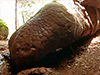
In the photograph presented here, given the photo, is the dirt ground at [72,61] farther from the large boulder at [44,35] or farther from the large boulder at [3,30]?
the large boulder at [3,30]

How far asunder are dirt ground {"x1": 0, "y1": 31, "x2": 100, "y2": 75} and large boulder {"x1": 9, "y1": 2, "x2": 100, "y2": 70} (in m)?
0.35

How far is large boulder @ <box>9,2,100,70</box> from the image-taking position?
1995mm

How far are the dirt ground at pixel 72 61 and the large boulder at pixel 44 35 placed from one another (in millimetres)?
345

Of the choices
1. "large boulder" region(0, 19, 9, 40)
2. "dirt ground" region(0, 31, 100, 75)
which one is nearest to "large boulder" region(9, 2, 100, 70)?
"dirt ground" region(0, 31, 100, 75)

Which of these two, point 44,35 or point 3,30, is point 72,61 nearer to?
point 44,35

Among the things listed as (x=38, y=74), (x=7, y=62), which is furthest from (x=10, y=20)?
(x=38, y=74)

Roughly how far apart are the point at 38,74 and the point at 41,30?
1.07 meters

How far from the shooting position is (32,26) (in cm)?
231

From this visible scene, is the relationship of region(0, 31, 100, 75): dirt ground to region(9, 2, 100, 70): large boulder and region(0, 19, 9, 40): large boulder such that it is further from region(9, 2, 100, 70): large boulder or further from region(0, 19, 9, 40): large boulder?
region(0, 19, 9, 40): large boulder

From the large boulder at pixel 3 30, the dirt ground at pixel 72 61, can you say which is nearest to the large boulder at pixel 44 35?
the dirt ground at pixel 72 61

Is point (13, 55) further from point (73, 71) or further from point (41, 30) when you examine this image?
point (73, 71)

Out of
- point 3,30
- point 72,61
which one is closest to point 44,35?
point 72,61

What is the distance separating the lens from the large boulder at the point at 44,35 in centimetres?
200

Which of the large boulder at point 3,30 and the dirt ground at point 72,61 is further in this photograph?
the large boulder at point 3,30
